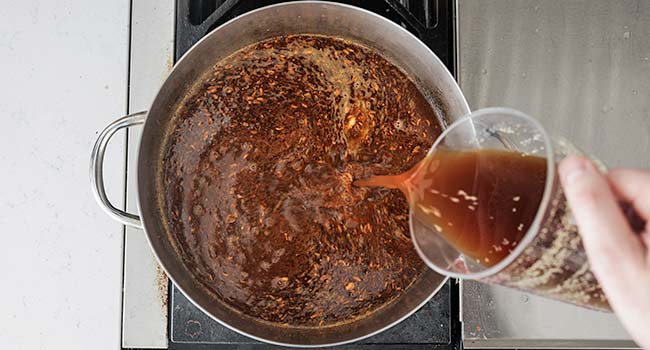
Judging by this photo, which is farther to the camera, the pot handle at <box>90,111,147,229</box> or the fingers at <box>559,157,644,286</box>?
the pot handle at <box>90,111,147,229</box>

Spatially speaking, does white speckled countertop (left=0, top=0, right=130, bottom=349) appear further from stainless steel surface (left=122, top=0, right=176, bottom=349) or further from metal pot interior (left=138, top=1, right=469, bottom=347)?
metal pot interior (left=138, top=1, right=469, bottom=347)

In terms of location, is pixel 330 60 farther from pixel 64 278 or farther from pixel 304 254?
pixel 64 278

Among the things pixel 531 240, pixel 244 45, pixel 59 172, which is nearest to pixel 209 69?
pixel 244 45

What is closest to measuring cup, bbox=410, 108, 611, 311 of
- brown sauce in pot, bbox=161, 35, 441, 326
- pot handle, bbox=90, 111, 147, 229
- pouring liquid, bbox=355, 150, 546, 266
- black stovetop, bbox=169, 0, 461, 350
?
pouring liquid, bbox=355, 150, 546, 266

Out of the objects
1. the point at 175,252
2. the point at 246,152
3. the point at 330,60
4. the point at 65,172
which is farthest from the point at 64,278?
the point at 330,60

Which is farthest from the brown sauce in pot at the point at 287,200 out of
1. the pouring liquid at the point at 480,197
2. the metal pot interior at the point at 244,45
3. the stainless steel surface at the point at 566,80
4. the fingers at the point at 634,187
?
the fingers at the point at 634,187

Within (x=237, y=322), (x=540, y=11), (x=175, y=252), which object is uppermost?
(x=540, y=11)

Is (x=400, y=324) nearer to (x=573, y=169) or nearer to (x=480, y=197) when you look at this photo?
(x=480, y=197)
